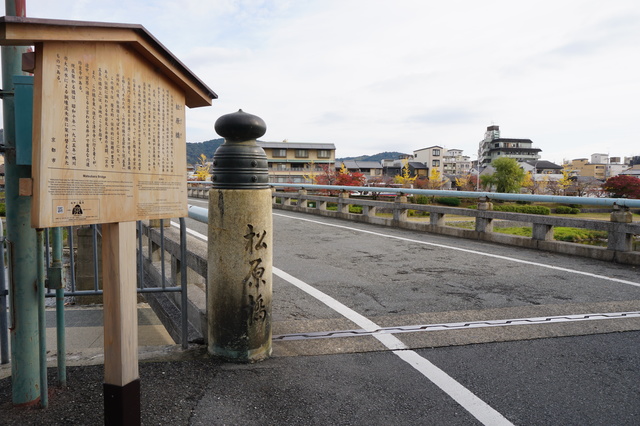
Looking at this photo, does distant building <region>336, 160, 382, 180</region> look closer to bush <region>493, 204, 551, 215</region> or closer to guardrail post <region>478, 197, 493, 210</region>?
bush <region>493, 204, 551, 215</region>

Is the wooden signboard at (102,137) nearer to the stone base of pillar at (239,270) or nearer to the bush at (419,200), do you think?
the stone base of pillar at (239,270)

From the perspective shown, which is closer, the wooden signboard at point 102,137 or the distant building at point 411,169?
the wooden signboard at point 102,137

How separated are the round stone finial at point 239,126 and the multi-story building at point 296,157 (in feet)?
223

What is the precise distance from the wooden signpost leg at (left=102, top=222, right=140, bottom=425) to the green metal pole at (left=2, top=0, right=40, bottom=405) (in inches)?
25.4

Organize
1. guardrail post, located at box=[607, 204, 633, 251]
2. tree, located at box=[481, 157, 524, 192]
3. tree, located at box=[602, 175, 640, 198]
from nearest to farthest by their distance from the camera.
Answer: guardrail post, located at box=[607, 204, 633, 251] < tree, located at box=[602, 175, 640, 198] < tree, located at box=[481, 157, 524, 192]

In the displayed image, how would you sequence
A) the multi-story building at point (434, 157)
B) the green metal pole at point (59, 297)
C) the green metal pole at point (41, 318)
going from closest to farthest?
the green metal pole at point (41, 318) → the green metal pole at point (59, 297) → the multi-story building at point (434, 157)

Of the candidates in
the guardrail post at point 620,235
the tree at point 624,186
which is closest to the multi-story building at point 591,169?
the tree at point 624,186

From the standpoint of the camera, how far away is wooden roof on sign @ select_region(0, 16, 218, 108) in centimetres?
180

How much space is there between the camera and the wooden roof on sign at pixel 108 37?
1801 mm

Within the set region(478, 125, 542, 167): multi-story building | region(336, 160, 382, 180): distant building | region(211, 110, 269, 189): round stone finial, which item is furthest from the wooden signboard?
region(478, 125, 542, 167): multi-story building

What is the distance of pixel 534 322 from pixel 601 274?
111 inches

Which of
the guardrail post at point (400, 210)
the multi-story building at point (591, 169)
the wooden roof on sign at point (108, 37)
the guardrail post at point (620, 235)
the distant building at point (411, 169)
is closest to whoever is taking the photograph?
the wooden roof on sign at point (108, 37)

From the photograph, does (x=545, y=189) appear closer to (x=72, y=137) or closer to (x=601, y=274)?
(x=601, y=274)

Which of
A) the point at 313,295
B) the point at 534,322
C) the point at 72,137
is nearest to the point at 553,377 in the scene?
the point at 534,322
